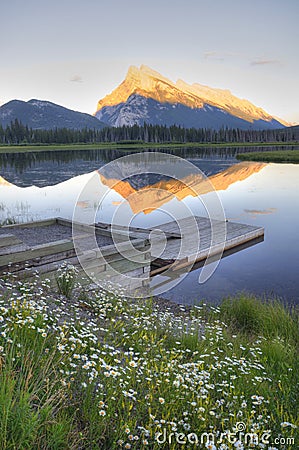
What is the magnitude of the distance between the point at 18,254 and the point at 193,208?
18.2m

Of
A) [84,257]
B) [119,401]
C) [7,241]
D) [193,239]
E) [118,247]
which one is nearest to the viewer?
[119,401]

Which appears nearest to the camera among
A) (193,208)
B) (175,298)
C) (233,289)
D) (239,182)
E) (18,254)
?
(18,254)

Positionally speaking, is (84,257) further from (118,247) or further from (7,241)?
(7,241)

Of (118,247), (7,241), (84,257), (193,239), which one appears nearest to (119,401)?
(84,257)

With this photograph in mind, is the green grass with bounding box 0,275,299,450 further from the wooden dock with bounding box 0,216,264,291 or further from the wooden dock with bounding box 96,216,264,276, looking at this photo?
the wooden dock with bounding box 96,216,264,276

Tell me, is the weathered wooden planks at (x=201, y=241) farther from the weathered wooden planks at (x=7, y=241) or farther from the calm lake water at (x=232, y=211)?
the weathered wooden planks at (x=7, y=241)

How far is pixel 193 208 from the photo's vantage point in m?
25.9

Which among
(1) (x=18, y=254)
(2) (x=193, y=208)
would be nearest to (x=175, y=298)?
(1) (x=18, y=254)

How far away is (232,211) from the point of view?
26578mm

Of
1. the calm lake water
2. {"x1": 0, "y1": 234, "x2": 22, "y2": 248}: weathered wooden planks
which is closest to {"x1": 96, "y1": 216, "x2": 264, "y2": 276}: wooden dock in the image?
the calm lake water

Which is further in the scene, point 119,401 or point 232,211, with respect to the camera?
point 232,211

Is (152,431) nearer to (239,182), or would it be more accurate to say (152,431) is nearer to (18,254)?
(18,254)

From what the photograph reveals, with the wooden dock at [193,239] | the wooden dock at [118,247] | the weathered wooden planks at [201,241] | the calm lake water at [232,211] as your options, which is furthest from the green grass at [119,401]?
the weathered wooden planks at [201,241]

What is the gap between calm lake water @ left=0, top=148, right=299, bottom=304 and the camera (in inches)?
504
